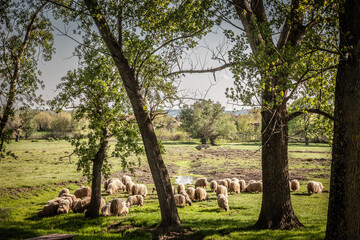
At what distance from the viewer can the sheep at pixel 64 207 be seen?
13.4 m

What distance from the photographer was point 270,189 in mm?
9289

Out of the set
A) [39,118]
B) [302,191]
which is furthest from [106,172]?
[39,118]

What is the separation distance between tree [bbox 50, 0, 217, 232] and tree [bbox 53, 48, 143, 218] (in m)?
2.06

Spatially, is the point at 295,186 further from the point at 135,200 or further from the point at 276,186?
the point at 135,200

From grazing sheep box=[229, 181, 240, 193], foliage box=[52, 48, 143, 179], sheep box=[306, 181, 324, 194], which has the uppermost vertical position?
foliage box=[52, 48, 143, 179]

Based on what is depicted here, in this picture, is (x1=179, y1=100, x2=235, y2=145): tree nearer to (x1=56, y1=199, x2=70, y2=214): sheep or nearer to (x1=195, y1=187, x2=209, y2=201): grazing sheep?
(x1=195, y1=187, x2=209, y2=201): grazing sheep

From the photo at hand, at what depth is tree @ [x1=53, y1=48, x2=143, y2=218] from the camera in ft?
38.7

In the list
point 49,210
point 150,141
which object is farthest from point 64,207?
point 150,141

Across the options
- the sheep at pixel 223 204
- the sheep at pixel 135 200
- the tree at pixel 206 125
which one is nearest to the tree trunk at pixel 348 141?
the sheep at pixel 223 204

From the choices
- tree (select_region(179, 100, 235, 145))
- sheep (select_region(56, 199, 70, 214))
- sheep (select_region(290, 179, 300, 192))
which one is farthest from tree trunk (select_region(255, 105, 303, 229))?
tree (select_region(179, 100, 235, 145))

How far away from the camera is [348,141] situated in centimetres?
647

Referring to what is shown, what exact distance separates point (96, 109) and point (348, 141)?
1041cm

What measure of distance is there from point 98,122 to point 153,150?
10.5ft

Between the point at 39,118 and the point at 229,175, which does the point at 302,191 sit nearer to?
the point at 229,175
